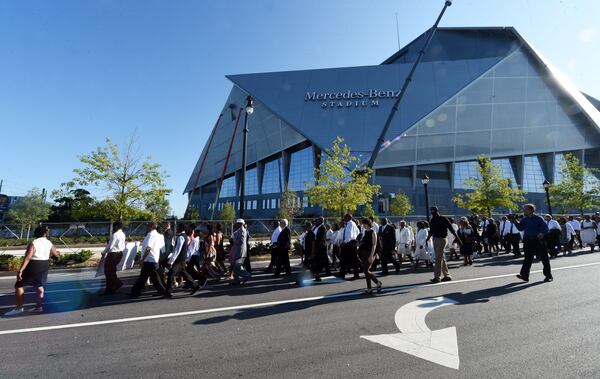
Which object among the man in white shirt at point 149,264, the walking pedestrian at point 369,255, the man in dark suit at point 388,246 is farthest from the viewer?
the man in dark suit at point 388,246

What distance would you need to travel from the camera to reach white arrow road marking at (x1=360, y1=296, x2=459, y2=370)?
315 centimetres

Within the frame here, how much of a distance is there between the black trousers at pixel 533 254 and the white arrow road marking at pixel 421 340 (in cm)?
391

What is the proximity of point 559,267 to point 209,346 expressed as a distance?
1090 cm

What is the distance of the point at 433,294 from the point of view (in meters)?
6.07

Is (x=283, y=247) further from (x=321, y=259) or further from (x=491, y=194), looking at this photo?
(x=491, y=194)

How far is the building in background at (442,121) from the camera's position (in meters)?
42.8

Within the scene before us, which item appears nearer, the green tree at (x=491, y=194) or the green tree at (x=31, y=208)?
the green tree at (x=491, y=194)

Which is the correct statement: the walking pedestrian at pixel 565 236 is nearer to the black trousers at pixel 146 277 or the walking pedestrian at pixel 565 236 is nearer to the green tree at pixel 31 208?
the black trousers at pixel 146 277

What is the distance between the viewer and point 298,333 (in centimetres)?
400

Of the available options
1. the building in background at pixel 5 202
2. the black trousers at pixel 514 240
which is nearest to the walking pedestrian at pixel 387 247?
the black trousers at pixel 514 240

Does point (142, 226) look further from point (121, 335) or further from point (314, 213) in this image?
point (314, 213)

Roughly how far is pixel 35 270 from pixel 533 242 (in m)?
11.1

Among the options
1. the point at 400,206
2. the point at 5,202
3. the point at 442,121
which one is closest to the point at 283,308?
the point at 400,206

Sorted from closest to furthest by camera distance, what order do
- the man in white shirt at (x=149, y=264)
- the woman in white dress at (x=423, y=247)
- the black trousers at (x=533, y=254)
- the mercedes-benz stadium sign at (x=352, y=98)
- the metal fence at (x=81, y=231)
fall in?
the man in white shirt at (x=149, y=264), the black trousers at (x=533, y=254), the woman in white dress at (x=423, y=247), the metal fence at (x=81, y=231), the mercedes-benz stadium sign at (x=352, y=98)
